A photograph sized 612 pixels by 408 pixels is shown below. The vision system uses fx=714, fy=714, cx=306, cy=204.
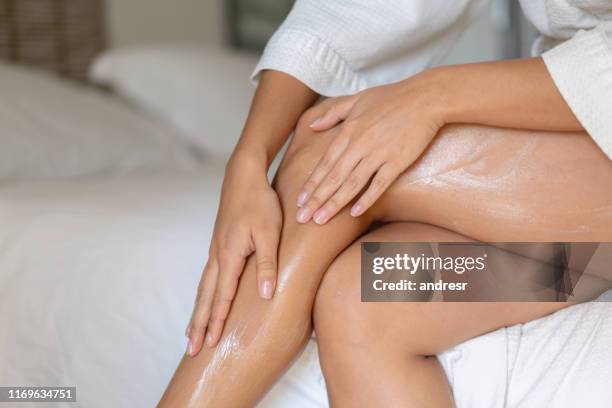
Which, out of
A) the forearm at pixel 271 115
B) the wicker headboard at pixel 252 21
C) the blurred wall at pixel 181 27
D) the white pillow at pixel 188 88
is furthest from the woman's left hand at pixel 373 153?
the wicker headboard at pixel 252 21

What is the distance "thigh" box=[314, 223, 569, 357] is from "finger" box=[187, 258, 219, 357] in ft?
0.35

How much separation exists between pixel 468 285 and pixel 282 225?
0.18 m

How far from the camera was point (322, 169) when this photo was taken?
0.69 meters

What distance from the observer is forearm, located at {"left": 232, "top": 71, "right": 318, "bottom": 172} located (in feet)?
2.54

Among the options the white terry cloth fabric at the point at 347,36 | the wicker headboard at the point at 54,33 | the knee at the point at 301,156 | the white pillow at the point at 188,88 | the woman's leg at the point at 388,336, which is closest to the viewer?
the woman's leg at the point at 388,336

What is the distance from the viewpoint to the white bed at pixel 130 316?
0.65 metres

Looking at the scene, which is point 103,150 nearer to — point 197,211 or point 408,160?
point 197,211

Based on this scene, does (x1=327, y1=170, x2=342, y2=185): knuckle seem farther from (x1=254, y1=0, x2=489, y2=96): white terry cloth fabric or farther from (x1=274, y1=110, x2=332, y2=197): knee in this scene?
(x1=254, y1=0, x2=489, y2=96): white terry cloth fabric

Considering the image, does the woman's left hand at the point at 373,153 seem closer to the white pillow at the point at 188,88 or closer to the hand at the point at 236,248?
the hand at the point at 236,248

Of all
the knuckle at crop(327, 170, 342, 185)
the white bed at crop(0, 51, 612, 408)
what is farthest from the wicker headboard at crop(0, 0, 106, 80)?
the knuckle at crop(327, 170, 342, 185)

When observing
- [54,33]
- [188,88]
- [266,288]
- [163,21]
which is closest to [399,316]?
[266,288]

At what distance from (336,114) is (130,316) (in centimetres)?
34

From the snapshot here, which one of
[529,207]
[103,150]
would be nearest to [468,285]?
[529,207]

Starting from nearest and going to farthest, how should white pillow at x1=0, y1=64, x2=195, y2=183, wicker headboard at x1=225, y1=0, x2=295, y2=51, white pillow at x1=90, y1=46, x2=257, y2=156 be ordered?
white pillow at x1=0, y1=64, x2=195, y2=183 → white pillow at x1=90, y1=46, x2=257, y2=156 → wicker headboard at x1=225, y1=0, x2=295, y2=51
